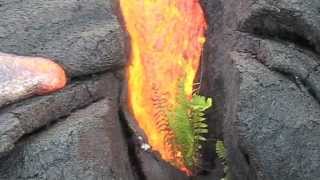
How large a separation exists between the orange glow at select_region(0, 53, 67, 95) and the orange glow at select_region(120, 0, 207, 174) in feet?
1.81

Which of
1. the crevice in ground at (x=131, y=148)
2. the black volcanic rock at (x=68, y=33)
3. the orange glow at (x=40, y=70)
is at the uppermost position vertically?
the black volcanic rock at (x=68, y=33)

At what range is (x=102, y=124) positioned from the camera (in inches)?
128

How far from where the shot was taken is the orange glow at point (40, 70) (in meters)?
3.21

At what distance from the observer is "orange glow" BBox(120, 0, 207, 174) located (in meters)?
3.75

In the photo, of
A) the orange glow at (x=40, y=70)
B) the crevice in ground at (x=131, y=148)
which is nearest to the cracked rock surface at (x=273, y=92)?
the crevice in ground at (x=131, y=148)

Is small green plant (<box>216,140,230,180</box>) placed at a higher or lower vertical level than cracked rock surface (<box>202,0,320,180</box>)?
lower

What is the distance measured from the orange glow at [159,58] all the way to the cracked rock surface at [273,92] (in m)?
0.43

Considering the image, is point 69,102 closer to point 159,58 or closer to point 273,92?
point 159,58

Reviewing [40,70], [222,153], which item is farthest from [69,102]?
[222,153]

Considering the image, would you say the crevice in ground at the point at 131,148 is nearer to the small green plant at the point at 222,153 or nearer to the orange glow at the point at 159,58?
the orange glow at the point at 159,58

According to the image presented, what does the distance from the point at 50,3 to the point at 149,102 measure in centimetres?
94

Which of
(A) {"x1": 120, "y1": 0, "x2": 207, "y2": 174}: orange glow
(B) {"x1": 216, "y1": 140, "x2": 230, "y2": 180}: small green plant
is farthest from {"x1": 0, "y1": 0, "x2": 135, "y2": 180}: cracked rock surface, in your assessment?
(B) {"x1": 216, "y1": 140, "x2": 230, "y2": 180}: small green plant

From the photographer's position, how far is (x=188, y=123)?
3.62 m

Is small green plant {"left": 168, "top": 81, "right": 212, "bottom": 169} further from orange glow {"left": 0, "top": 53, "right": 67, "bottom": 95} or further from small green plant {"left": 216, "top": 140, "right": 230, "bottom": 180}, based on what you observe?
orange glow {"left": 0, "top": 53, "right": 67, "bottom": 95}
